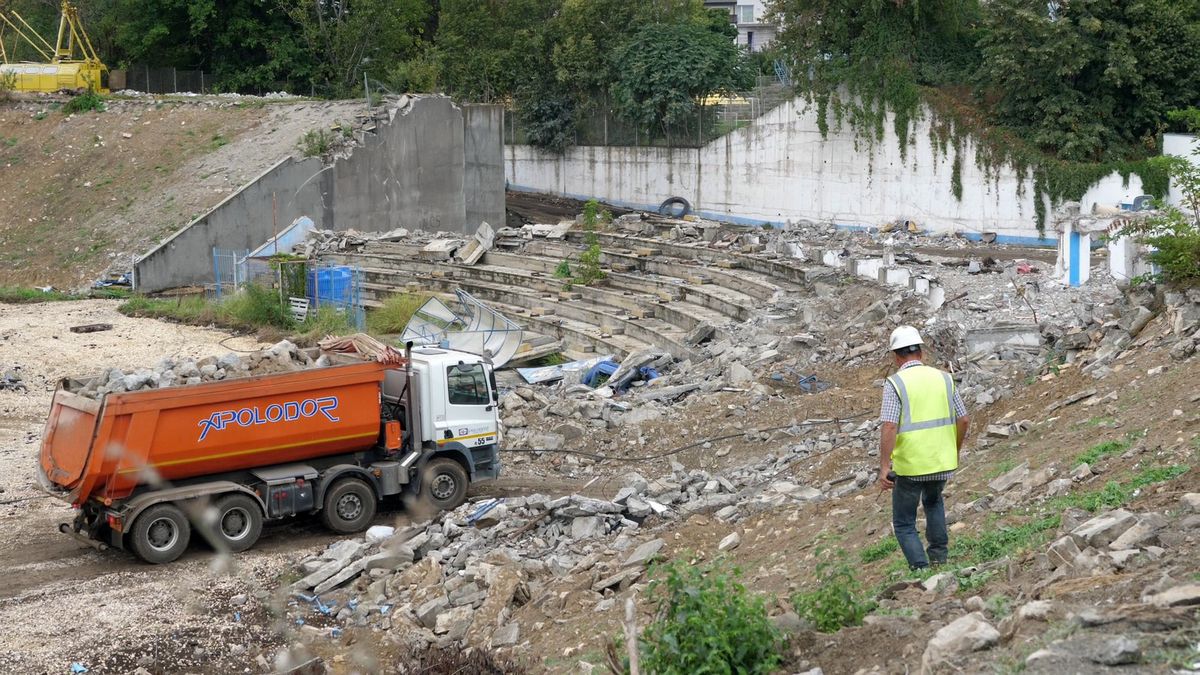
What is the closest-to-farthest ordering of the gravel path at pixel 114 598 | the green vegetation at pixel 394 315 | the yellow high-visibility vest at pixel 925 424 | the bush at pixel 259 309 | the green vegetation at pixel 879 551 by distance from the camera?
the yellow high-visibility vest at pixel 925 424, the green vegetation at pixel 879 551, the gravel path at pixel 114 598, the green vegetation at pixel 394 315, the bush at pixel 259 309

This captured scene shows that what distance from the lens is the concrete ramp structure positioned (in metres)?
32.9

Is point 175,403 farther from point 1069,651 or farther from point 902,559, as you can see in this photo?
point 1069,651

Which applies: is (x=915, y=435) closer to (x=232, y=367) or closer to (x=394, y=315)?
(x=232, y=367)

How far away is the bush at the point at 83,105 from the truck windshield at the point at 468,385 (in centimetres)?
3157

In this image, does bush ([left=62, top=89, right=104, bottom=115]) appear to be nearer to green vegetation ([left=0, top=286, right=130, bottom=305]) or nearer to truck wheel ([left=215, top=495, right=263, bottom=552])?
green vegetation ([left=0, top=286, right=130, bottom=305])

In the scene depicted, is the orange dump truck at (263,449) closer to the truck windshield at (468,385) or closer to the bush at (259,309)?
the truck windshield at (468,385)

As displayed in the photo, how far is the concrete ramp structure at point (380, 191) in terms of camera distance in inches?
1296

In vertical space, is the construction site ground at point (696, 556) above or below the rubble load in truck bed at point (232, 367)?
below

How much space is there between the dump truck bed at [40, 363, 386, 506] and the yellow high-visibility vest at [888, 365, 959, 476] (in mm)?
7594

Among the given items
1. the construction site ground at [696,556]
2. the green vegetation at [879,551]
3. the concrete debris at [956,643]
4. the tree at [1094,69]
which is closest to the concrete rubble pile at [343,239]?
the tree at [1094,69]

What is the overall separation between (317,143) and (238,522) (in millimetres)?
23846

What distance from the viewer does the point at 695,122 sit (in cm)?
4100

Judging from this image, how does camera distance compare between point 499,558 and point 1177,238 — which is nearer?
point 499,558

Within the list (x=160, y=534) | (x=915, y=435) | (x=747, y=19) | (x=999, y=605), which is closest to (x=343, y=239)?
(x=160, y=534)
